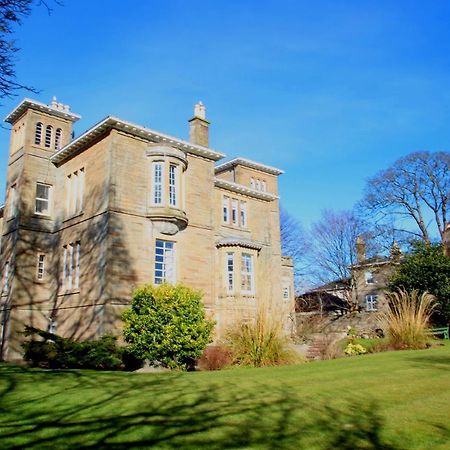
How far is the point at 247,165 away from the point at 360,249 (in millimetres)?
14124

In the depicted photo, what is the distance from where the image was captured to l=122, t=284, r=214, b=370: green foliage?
16766 millimetres

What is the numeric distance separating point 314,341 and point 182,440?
47.2 feet

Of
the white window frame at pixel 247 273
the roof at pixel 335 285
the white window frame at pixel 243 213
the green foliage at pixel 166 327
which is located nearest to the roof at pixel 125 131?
the white window frame at pixel 243 213

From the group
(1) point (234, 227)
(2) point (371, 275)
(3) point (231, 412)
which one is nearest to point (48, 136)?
(1) point (234, 227)

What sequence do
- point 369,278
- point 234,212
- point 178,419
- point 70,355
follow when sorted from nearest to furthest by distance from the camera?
point 178,419
point 70,355
point 234,212
point 369,278

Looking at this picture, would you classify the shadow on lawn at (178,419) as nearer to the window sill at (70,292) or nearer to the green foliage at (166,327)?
the green foliage at (166,327)

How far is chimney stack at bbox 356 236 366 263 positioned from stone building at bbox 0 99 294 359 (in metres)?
16.9

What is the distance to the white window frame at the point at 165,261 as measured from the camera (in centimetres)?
2142

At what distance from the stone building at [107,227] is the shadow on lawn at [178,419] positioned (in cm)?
1080

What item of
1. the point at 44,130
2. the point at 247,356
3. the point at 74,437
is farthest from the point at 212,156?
the point at 74,437

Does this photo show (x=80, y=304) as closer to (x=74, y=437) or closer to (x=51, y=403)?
(x=51, y=403)

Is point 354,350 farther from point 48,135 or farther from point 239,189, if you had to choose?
point 48,135

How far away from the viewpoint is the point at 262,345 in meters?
14.6

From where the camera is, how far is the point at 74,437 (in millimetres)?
5062
